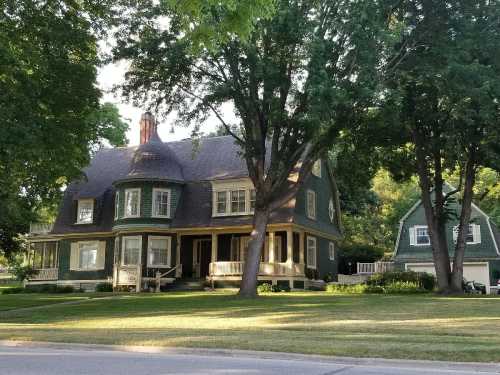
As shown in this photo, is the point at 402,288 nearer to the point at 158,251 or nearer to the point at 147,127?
the point at 158,251

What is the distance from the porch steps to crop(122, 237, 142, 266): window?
2543 millimetres

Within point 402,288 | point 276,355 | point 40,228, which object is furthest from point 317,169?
point 276,355

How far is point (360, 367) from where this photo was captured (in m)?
9.05

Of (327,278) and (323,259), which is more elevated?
(323,259)

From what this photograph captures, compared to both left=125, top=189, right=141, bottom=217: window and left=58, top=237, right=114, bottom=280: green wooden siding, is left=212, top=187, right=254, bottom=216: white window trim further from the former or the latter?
left=58, top=237, right=114, bottom=280: green wooden siding

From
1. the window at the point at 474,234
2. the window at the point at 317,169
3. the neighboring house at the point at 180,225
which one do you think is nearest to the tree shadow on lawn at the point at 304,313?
the neighboring house at the point at 180,225

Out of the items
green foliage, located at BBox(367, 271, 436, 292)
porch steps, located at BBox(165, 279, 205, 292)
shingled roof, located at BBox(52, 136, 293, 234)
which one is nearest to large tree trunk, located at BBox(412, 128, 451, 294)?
green foliage, located at BBox(367, 271, 436, 292)

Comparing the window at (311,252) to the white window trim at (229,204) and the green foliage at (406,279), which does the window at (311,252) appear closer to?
the white window trim at (229,204)

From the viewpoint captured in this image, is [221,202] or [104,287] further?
A: [221,202]

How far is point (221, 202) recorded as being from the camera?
36.2 m

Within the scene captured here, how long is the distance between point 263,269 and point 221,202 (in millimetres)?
5001

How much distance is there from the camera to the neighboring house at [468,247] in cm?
4266

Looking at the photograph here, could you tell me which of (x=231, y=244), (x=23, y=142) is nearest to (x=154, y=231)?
(x=231, y=244)

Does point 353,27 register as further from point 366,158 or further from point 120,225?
point 120,225
